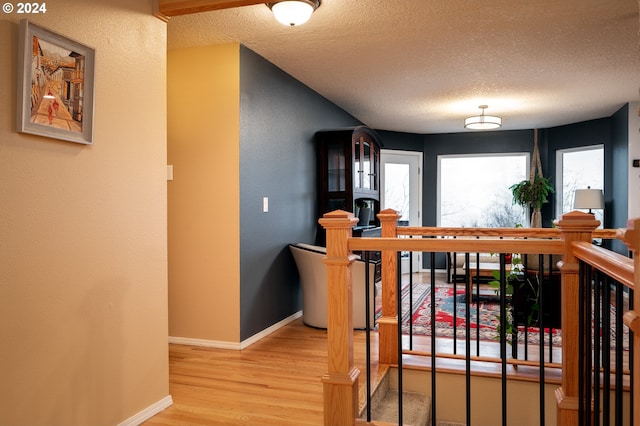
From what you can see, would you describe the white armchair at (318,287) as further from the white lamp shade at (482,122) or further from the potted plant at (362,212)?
the white lamp shade at (482,122)

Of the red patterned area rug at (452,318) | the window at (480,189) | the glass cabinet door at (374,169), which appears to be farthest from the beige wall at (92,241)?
the window at (480,189)

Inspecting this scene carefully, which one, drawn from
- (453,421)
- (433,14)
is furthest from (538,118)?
(453,421)

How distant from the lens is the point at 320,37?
148 inches

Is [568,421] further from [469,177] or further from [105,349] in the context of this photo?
[469,177]

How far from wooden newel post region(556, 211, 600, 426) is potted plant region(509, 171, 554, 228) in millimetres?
6147

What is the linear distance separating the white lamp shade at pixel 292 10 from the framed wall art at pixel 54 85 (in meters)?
1.22

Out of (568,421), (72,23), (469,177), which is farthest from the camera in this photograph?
(469,177)

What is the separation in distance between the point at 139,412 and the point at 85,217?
1.05m

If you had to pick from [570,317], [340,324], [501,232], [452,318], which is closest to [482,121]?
[452,318]

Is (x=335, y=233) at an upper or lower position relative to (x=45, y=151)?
lower

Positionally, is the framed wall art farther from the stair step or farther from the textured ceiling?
the stair step

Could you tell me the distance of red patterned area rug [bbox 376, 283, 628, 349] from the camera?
13.5 ft

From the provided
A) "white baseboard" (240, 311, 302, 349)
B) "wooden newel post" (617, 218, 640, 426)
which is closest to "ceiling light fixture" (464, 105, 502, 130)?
"white baseboard" (240, 311, 302, 349)

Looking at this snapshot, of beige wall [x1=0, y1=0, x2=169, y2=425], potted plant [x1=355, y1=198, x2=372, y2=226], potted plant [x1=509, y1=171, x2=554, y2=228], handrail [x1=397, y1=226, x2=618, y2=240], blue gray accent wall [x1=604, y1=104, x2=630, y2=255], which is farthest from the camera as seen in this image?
potted plant [x1=509, y1=171, x2=554, y2=228]
